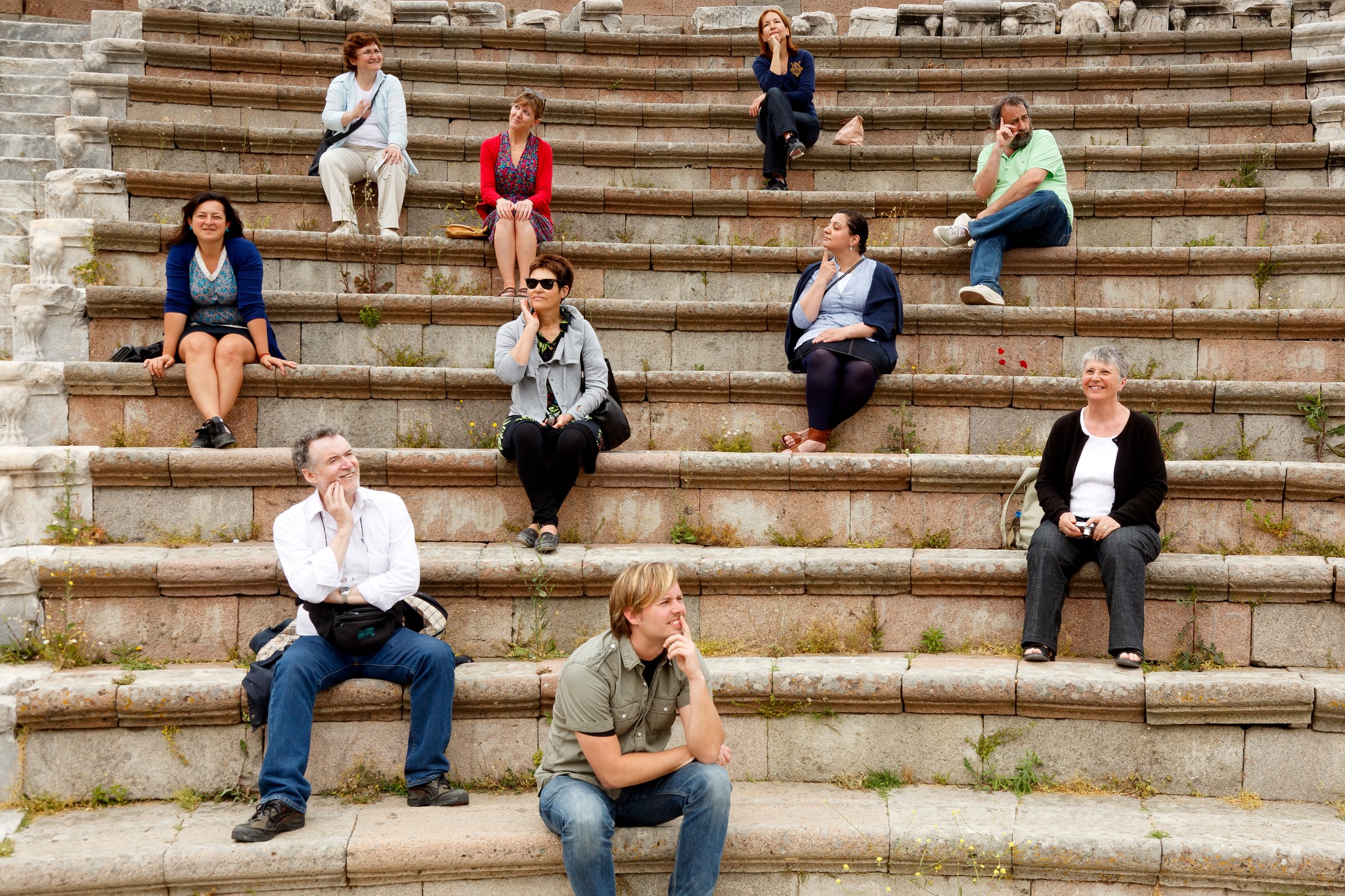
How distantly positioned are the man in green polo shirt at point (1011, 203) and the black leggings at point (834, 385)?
1083 mm

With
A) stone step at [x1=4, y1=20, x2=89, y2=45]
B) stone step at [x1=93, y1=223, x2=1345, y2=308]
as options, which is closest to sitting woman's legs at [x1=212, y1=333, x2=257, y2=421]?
stone step at [x1=93, y1=223, x2=1345, y2=308]

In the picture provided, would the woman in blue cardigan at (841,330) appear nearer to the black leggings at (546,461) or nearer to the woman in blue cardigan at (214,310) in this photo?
the black leggings at (546,461)

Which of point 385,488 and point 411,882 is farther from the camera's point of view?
point 385,488

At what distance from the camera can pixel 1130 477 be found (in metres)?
4.62

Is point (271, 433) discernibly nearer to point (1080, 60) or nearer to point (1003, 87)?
point (1003, 87)

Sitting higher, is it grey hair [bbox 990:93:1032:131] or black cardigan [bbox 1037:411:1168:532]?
grey hair [bbox 990:93:1032:131]

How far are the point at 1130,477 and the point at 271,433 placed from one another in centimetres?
408

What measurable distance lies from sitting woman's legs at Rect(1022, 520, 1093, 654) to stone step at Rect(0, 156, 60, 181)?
6.56 metres

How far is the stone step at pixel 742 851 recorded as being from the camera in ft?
12.1

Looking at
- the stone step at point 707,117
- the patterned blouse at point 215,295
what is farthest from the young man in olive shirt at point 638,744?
the stone step at point 707,117

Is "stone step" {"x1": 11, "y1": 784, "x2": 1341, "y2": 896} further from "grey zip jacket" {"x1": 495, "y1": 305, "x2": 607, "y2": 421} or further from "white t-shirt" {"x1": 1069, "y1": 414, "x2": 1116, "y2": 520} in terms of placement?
"grey zip jacket" {"x1": 495, "y1": 305, "x2": 607, "y2": 421}

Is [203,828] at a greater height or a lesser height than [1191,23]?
lesser

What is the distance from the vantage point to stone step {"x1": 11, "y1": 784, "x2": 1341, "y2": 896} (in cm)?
367

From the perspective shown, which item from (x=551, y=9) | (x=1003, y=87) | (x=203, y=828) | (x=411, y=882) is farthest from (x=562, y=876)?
(x=551, y=9)
